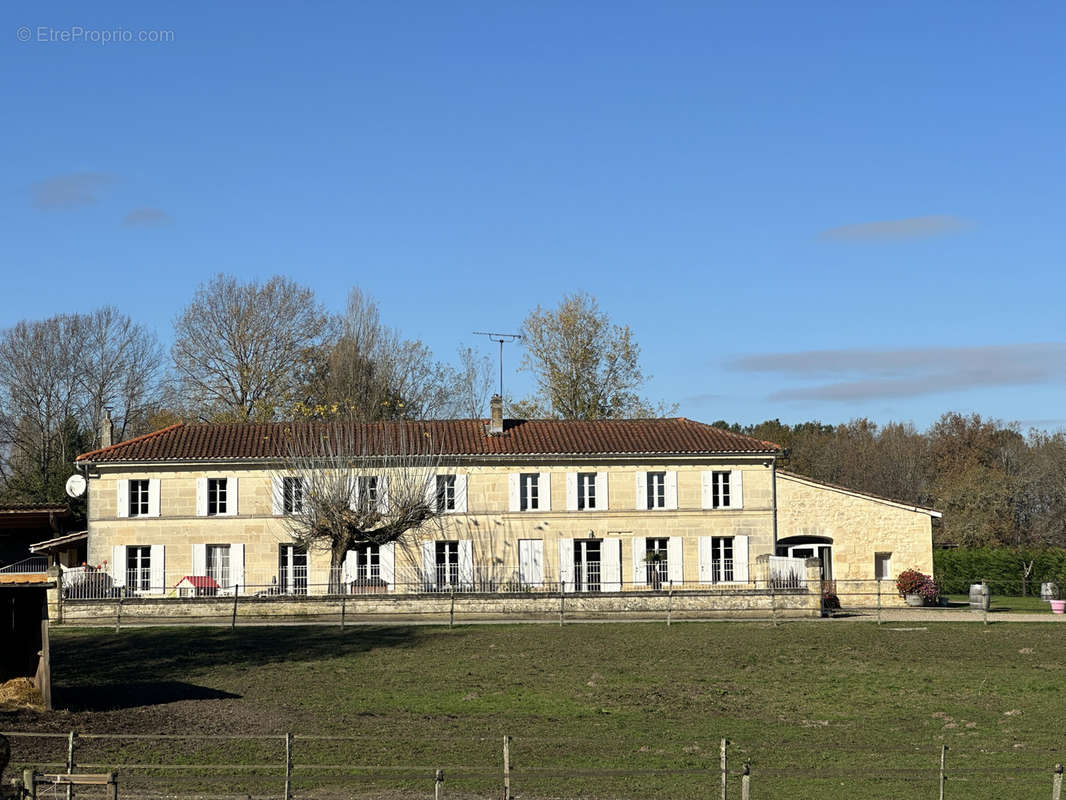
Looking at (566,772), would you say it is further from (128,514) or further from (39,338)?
(39,338)

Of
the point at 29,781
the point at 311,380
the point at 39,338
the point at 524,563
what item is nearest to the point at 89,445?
the point at 39,338

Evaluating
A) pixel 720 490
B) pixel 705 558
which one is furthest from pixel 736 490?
pixel 705 558

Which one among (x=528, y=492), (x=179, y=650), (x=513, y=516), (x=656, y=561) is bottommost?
(x=179, y=650)

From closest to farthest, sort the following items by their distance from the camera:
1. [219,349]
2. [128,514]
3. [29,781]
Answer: [29,781], [128,514], [219,349]

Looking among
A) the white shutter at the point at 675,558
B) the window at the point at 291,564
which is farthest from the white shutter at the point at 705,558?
the window at the point at 291,564

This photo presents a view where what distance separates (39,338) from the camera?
59594 millimetres

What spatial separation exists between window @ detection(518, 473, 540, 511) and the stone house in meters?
0.05

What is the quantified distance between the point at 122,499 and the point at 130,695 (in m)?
18.7

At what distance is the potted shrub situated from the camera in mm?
38875

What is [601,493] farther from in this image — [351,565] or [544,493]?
[351,565]

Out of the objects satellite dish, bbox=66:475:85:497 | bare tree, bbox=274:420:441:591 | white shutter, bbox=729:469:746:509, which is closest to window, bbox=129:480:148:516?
satellite dish, bbox=66:475:85:497

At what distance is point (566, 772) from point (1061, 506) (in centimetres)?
6381

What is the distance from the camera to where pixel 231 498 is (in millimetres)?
39750

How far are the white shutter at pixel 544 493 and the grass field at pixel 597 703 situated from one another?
361 inches
